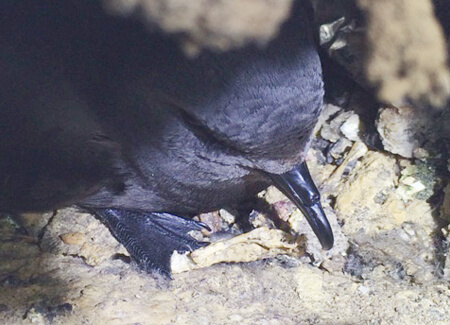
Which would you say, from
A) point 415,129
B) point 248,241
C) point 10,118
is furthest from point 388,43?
point 10,118

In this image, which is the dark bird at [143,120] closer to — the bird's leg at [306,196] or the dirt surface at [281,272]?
the bird's leg at [306,196]

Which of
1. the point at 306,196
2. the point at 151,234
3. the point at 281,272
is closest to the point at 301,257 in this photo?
the point at 281,272

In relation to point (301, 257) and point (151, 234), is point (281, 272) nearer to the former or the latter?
point (301, 257)

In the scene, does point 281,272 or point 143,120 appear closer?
point 143,120

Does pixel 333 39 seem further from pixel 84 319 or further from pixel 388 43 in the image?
pixel 84 319

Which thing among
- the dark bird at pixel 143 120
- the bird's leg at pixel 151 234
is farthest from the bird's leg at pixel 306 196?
the bird's leg at pixel 151 234

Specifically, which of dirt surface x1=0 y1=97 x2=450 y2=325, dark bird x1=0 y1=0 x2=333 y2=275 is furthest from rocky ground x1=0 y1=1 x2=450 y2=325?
dark bird x1=0 y1=0 x2=333 y2=275

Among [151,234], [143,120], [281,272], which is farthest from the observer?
[151,234]

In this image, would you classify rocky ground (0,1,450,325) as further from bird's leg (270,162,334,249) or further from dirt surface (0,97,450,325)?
bird's leg (270,162,334,249)
